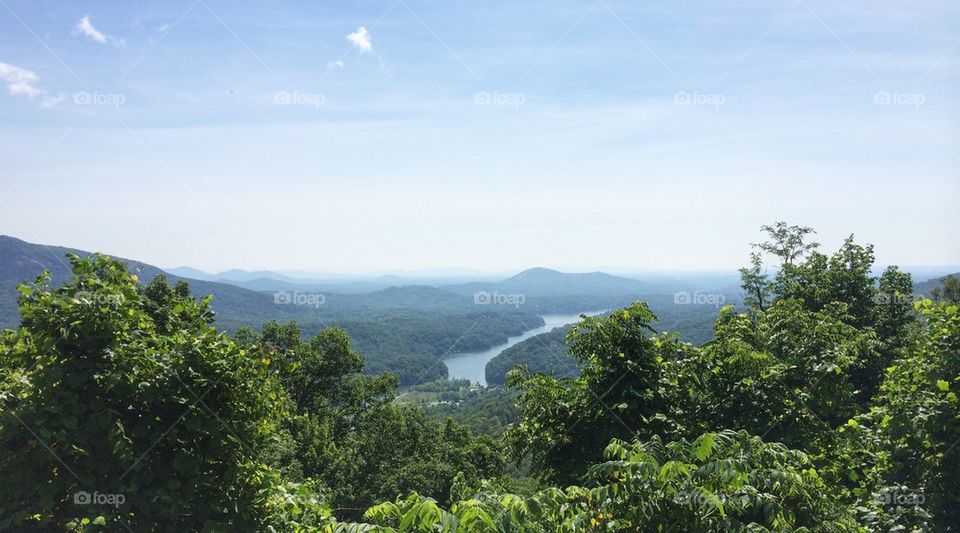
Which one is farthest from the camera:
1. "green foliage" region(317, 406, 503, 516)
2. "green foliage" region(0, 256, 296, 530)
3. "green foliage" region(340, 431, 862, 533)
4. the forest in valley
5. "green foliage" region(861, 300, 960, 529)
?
"green foliage" region(317, 406, 503, 516)

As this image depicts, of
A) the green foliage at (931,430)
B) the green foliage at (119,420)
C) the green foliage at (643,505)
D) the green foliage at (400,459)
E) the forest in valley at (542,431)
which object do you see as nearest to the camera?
the green foliage at (643,505)

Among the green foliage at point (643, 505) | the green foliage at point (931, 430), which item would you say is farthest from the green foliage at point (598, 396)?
the green foliage at point (643, 505)

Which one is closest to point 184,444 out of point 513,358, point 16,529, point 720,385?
point 16,529

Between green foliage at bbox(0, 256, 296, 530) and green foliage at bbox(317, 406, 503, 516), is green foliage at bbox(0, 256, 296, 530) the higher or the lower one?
the higher one

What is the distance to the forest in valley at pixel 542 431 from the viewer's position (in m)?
4.36

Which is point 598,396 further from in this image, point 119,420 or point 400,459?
point 400,459

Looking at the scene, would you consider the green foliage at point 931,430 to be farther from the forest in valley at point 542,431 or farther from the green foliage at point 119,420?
the green foliage at point 119,420

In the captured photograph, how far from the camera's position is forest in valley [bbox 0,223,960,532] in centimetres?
436

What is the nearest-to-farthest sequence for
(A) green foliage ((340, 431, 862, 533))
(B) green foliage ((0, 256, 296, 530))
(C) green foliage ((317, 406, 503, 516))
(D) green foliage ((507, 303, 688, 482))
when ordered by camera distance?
(A) green foliage ((340, 431, 862, 533)), (B) green foliage ((0, 256, 296, 530)), (D) green foliage ((507, 303, 688, 482)), (C) green foliage ((317, 406, 503, 516))

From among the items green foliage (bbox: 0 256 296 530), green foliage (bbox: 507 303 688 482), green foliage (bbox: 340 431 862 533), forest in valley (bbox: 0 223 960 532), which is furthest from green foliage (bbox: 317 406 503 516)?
green foliage (bbox: 340 431 862 533)

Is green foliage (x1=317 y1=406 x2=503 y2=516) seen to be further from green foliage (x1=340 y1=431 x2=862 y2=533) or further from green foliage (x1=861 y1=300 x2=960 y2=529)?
green foliage (x1=340 y1=431 x2=862 y2=533)

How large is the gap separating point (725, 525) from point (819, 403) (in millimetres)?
6538

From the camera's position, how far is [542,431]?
32.1 ft

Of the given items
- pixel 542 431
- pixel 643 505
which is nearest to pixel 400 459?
pixel 542 431
